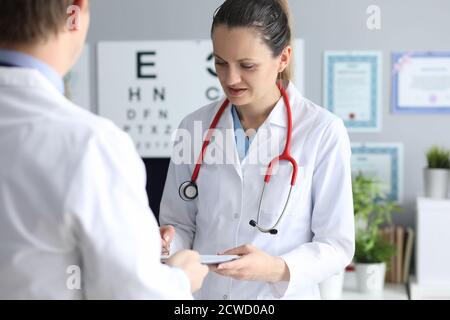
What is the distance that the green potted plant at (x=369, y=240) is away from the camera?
2.66 meters

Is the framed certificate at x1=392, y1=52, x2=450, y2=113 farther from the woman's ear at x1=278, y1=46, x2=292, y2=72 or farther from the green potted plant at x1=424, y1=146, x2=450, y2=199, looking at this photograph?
the woman's ear at x1=278, y1=46, x2=292, y2=72

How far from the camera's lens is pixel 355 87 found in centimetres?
287

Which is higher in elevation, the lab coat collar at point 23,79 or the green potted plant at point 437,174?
the lab coat collar at point 23,79

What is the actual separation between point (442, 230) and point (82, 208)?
6.76ft

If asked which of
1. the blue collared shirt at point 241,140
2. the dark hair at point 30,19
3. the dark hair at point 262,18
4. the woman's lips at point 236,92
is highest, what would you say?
the dark hair at point 262,18

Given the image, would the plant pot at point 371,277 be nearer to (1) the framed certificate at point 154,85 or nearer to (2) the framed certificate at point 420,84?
(2) the framed certificate at point 420,84

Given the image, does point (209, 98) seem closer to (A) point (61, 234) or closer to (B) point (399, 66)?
(B) point (399, 66)

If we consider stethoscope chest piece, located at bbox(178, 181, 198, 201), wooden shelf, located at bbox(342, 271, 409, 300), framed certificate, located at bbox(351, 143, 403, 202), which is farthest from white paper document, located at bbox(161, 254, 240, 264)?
framed certificate, located at bbox(351, 143, 403, 202)

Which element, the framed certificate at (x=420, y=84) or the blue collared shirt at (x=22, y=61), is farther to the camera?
the framed certificate at (x=420, y=84)

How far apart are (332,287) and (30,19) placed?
76.5 inches

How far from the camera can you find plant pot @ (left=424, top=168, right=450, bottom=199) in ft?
8.62

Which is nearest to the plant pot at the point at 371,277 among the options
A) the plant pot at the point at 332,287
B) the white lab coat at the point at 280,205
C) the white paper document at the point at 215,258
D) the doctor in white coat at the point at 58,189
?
the plant pot at the point at 332,287

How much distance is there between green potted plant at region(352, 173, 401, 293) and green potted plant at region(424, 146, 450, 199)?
185 mm

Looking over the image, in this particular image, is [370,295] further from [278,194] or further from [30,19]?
[30,19]
